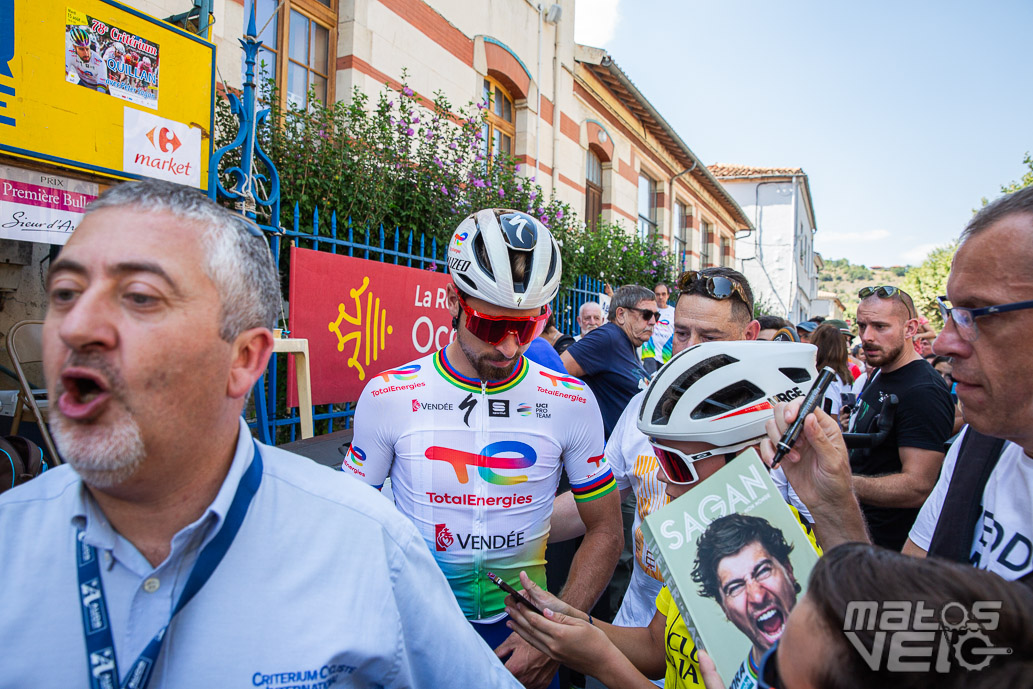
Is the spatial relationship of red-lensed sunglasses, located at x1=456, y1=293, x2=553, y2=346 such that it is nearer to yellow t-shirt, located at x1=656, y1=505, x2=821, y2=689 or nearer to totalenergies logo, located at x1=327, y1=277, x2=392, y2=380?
yellow t-shirt, located at x1=656, y1=505, x2=821, y2=689

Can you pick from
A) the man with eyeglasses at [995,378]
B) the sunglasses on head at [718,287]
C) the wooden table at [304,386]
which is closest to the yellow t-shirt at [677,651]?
the man with eyeglasses at [995,378]

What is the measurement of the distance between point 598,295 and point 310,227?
549cm

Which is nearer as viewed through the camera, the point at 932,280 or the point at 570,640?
the point at 570,640

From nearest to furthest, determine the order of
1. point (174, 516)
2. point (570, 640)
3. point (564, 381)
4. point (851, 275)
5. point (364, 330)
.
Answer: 1. point (174, 516)
2. point (570, 640)
3. point (564, 381)
4. point (364, 330)
5. point (851, 275)

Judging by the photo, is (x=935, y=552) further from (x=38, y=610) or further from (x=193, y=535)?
(x=38, y=610)

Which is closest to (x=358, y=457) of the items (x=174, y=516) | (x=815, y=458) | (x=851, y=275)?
(x=174, y=516)

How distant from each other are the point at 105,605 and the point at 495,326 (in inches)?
51.3

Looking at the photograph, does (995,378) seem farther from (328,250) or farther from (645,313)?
(328,250)

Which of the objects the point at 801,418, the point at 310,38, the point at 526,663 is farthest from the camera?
the point at 310,38

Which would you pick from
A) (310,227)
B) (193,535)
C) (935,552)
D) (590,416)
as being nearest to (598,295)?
(310,227)

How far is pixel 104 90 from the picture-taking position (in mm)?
3514

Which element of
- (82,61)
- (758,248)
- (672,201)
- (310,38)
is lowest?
(82,61)

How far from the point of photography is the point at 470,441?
2.04 m

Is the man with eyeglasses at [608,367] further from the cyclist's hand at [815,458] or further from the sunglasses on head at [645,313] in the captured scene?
the cyclist's hand at [815,458]
